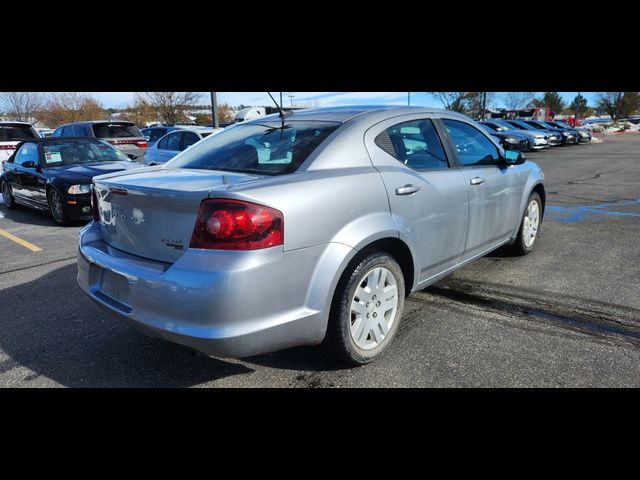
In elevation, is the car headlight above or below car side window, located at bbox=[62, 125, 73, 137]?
below

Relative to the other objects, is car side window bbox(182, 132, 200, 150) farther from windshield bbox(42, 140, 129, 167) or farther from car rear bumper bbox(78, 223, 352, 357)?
car rear bumper bbox(78, 223, 352, 357)

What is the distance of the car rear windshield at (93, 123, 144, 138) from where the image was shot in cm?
1266

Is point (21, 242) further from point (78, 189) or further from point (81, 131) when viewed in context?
point (81, 131)

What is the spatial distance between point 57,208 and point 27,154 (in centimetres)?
200

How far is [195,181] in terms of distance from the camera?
2.68 meters

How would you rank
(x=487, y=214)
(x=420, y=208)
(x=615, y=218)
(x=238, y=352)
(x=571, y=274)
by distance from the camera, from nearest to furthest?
(x=238, y=352)
(x=420, y=208)
(x=487, y=214)
(x=571, y=274)
(x=615, y=218)

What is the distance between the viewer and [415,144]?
139 inches

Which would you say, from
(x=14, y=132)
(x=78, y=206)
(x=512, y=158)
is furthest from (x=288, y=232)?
(x=14, y=132)

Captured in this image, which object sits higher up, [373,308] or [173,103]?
[173,103]

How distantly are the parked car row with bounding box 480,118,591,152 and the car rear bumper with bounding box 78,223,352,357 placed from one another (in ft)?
62.4

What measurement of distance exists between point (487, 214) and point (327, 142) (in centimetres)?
183

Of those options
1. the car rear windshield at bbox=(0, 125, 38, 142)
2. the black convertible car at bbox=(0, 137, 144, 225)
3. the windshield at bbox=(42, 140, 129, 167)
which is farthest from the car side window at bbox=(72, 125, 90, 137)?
the windshield at bbox=(42, 140, 129, 167)
